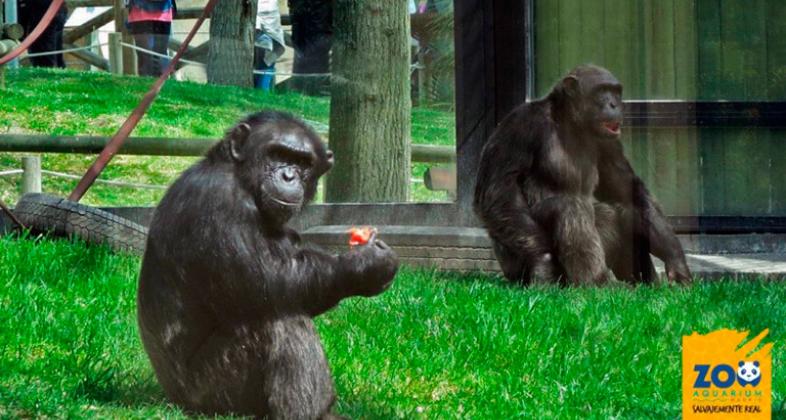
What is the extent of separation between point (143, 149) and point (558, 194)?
2820 mm

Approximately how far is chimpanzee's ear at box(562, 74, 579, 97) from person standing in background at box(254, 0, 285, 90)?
7.70 ft

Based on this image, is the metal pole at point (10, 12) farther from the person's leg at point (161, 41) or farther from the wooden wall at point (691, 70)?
the wooden wall at point (691, 70)

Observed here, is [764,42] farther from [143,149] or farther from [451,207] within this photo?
[143,149]

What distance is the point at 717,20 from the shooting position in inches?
328

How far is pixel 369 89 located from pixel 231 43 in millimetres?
1272

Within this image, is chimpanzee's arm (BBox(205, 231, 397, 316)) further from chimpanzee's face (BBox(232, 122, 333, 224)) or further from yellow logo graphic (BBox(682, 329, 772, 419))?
yellow logo graphic (BBox(682, 329, 772, 419))

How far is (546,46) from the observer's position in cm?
991

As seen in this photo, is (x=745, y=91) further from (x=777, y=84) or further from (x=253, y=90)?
(x=253, y=90)

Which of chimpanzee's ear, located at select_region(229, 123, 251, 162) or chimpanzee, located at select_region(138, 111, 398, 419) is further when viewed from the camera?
chimpanzee's ear, located at select_region(229, 123, 251, 162)

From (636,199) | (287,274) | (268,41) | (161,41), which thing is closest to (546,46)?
(636,199)

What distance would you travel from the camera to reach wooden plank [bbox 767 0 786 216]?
352 inches

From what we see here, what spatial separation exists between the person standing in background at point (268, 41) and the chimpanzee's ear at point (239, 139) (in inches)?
84.6

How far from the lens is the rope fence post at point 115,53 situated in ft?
24.3

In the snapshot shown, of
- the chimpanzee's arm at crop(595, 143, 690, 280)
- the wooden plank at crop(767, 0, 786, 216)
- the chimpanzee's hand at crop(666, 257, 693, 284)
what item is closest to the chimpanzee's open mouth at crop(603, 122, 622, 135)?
the chimpanzee's arm at crop(595, 143, 690, 280)
